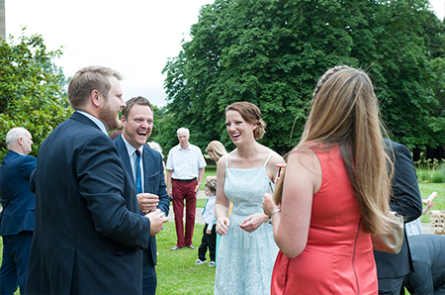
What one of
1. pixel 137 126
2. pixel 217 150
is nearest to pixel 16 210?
pixel 137 126

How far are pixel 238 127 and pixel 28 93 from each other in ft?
30.6

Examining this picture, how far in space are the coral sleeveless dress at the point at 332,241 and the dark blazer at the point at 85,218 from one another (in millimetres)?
959

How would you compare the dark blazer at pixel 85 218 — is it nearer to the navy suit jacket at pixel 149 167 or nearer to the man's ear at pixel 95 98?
the man's ear at pixel 95 98

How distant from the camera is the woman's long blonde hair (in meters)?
1.98

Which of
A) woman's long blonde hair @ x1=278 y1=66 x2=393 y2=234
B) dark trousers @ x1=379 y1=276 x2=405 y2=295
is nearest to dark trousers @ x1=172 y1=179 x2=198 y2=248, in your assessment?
dark trousers @ x1=379 y1=276 x2=405 y2=295

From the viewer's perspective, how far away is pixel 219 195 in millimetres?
4227

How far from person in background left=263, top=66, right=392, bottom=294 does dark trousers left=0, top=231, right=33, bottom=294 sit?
4189 mm

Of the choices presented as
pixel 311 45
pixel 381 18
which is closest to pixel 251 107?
pixel 311 45

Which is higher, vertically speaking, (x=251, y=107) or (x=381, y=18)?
(x=381, y=18)

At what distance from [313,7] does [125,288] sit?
2393 cm

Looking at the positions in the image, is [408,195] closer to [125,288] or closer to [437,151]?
[125,288]

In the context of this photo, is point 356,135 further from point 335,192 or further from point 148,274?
point 148,274

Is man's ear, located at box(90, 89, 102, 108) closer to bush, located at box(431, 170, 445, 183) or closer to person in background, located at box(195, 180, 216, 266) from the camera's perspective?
person in background, located at box(195, 180, 216, 266)

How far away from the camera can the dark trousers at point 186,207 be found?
28.8 feet
